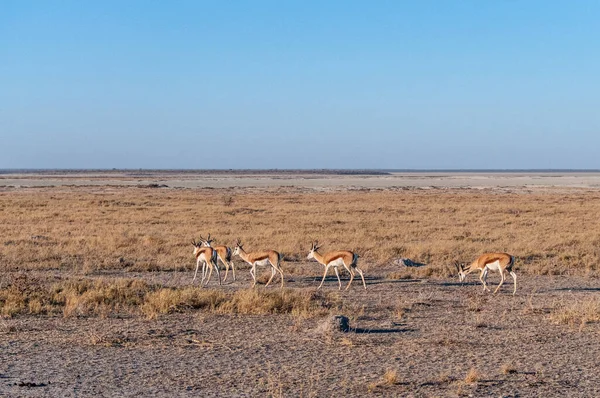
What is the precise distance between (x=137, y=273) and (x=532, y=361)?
1121 centimetres

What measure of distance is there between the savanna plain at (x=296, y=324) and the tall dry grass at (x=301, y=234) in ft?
0.48

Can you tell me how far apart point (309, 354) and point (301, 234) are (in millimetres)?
16969

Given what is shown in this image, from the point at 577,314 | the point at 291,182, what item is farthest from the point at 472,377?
the point at 291,182

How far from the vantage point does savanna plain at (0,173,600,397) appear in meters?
8.03

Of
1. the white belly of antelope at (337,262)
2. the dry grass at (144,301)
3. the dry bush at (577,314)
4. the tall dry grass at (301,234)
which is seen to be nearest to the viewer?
the dry bush at (577,314)

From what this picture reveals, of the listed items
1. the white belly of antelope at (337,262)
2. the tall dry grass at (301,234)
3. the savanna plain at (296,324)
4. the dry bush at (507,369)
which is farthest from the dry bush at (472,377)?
the tall dry grass at (301,234)

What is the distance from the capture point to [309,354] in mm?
9297

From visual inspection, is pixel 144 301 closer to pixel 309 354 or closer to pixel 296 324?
pixel 296 324

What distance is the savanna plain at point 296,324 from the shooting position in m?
8.03

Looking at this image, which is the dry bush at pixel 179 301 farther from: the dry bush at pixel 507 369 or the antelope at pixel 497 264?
the dry bush at pixel 507 369

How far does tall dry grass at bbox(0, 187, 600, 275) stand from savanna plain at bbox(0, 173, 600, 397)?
5.8 inches

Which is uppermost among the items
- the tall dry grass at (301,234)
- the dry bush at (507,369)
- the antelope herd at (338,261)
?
the antelope herd at (338,261)

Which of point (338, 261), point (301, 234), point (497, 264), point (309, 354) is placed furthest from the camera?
point (301, 234)

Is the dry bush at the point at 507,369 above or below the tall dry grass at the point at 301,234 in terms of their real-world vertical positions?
above
